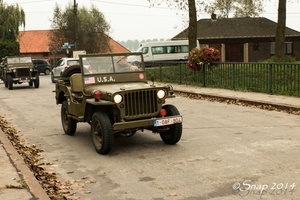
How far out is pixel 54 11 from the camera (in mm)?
70812

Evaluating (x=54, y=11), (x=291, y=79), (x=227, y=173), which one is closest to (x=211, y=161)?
(x=227, y=173)

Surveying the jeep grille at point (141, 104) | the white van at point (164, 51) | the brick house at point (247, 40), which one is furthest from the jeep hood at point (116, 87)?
the brick house at point (247, 40)

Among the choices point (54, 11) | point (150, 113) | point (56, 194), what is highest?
point (54, 11)

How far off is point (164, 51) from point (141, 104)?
120ft

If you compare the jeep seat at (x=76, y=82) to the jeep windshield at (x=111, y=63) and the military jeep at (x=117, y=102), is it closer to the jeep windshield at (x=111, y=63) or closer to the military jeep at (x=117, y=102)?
the military jeep at (x=117, y=102)

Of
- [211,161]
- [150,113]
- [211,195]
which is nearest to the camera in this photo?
[211,195]

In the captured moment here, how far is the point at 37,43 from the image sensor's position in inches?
3282

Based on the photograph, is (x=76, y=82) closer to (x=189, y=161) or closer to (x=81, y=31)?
(x=189, y=161)

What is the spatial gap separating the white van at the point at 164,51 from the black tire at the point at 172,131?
34513 millimetres

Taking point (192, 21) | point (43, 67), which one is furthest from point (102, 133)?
point (43, 67)

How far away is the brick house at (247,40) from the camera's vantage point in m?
48.9

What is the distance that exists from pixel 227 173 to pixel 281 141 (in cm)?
247

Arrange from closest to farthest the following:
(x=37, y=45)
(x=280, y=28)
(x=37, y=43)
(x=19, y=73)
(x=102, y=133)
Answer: (x=102, y=133) < (x=280, y=28) < (x=19, y=73) < (x=37, y=45) < (x=37, y=43)

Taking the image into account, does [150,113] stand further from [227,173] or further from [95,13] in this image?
[95,13]
